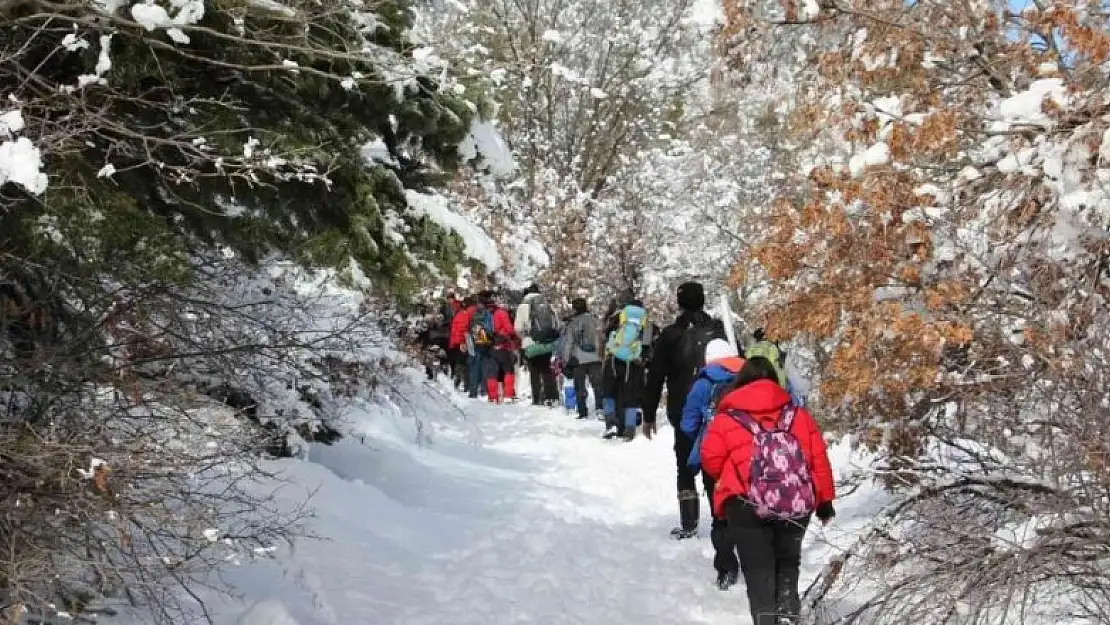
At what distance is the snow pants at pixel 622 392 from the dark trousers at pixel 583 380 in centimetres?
110

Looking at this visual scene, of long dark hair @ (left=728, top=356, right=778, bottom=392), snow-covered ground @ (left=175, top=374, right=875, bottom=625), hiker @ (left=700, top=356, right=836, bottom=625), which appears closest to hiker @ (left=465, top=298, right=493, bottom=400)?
snow-covered ground @ (left=175, top=374, right=875, bottom=625)

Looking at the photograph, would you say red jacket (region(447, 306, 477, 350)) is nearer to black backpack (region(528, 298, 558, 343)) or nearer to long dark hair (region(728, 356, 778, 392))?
black backpack (region(528, 298, 558, 343))

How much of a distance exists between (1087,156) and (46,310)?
4.27 m

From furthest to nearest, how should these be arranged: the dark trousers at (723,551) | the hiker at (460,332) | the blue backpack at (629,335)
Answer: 1. the hiker at (460,332)
2. the blue backpack at (629,335)
3. the dark trousers at (723,551)

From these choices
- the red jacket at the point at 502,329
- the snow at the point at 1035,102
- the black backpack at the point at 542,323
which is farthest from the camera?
the red jacket at the point at 502,329

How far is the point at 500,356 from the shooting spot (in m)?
18.5

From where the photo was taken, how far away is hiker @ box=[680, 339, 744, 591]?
6578mm

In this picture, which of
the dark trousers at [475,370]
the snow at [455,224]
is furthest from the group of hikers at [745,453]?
the dark trousers at [475,370]

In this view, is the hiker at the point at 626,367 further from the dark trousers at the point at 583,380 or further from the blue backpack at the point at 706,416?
the blue backpack at the point at 706,416

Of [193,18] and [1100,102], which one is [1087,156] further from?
[193,18]

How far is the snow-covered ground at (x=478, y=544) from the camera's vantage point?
19.9 feet

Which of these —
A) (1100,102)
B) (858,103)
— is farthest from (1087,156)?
(858,103)

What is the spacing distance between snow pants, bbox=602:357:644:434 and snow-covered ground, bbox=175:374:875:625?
2.80 ft

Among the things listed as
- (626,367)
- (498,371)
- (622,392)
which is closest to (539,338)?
(498,371)
